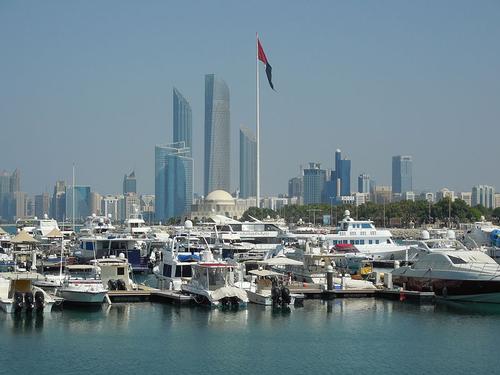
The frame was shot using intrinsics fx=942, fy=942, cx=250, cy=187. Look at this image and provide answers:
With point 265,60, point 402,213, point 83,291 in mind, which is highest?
point 265,60

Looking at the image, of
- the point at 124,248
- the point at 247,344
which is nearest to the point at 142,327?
the point at 247,344

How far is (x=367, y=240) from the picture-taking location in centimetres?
8462

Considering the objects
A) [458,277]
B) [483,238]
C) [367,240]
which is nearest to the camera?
[458,277]

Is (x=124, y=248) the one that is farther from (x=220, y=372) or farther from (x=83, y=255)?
(x=220, y=372)

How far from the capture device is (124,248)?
74.2m

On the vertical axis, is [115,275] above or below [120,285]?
above

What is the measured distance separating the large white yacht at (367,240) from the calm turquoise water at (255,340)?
33111 mm

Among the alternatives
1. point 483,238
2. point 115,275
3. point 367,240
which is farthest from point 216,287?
point 483,238

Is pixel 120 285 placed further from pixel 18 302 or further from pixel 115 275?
pixel 18 302

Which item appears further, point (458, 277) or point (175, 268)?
point (175, 268)

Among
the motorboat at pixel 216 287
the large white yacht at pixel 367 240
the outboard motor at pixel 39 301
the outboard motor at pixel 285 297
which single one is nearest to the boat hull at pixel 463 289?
the outboard motor at pixel 285 297

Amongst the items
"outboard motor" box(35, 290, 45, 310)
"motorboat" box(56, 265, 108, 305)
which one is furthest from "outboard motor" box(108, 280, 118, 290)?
"outboard motor" box(35, 290, 45, 310)

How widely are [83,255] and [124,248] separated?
3.48m

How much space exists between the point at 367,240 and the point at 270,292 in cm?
3742
